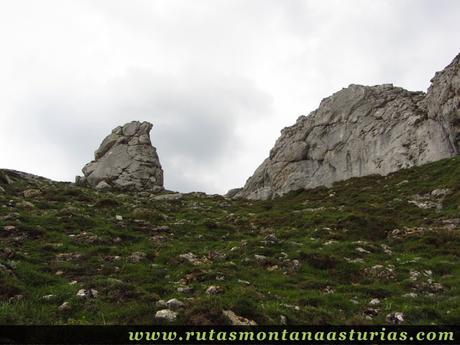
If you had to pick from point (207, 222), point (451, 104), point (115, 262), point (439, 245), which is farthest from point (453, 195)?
point (115, 262)

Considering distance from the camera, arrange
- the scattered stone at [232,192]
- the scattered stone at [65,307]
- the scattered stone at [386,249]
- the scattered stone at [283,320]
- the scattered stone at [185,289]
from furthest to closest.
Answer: the scattered stone at [232,192], the scattered stone at [386,249], the scattered stone at [185,289], the scattered stone at [65,307], the scattered stone at [283,320]

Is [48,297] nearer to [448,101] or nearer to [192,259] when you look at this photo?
[192,259]

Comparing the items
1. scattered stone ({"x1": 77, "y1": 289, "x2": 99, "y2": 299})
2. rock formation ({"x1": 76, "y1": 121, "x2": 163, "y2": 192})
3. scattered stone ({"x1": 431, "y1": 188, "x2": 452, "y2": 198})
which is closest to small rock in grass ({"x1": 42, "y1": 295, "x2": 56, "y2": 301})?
scattered stone ({"x1": 77, "y1": 289, "x2": 99, "y2": 299})

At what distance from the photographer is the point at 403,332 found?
13.1m

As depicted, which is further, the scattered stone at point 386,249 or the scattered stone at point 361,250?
the scattered stone at point 386,249

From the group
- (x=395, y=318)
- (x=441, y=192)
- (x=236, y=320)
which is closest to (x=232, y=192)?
(x=441, y=192)

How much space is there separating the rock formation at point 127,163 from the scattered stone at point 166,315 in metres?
59.8

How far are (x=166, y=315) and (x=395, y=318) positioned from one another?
23.7 ft

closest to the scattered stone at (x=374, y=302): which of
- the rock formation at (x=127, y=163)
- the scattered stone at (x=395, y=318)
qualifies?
the scattered stone at (x=395, y=318)

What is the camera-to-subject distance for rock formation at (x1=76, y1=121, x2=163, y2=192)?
75.8 meters

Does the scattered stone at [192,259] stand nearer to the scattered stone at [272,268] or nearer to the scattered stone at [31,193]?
the scattered stone at [272,268]

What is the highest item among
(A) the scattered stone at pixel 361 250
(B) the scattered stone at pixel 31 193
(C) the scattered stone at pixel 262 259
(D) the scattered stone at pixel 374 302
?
(B) the scattered stone at pixel 31 193

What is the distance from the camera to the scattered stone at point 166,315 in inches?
511

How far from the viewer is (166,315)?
13.2 m
